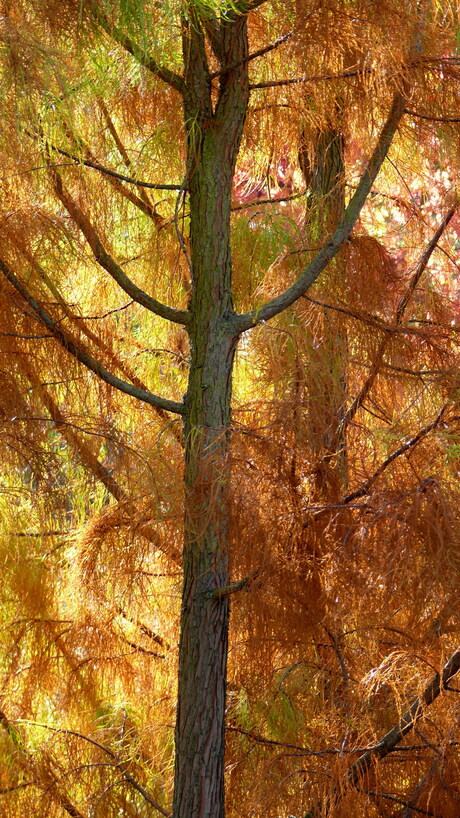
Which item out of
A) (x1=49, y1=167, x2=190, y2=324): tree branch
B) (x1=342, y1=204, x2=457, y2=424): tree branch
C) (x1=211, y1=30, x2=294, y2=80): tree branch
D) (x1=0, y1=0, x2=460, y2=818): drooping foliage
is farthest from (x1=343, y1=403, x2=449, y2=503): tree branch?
(x1=211, y1=30, x2=294, y2=80): tree branch

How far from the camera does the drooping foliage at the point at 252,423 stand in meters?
1.54

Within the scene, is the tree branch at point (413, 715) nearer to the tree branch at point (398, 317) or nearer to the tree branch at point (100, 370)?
the tree branch at point (398, 317)

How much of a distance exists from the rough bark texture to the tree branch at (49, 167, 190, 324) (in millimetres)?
37

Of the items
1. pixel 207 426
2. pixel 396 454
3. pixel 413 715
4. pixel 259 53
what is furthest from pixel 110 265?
pixel 413 715

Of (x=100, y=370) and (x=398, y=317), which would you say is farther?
(x=398, y=317)

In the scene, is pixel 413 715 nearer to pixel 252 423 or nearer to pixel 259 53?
pixel 252 423

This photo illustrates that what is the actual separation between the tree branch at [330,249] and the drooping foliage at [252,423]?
26 mm

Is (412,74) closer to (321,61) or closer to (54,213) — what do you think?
(321,61)

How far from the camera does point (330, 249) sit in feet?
5.23

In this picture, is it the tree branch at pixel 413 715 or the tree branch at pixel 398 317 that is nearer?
the tree branch at pixel 413 715

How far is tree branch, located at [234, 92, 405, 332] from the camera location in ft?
5.14

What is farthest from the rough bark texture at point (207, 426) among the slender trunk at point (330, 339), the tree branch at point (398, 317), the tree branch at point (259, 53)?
the tree branch at point (398, 317)

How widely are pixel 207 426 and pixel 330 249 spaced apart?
0.34 metres

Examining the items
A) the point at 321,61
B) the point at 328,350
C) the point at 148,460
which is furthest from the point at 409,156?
the point at 148,460
